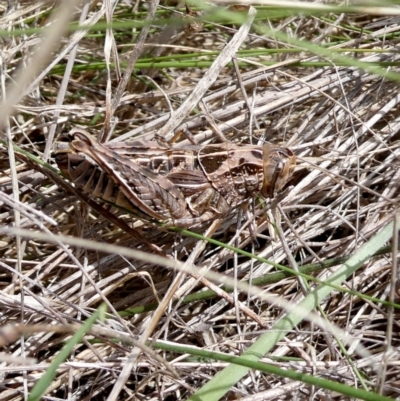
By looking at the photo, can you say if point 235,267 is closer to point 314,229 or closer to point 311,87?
point 314,229

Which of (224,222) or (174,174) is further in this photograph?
(224,222)

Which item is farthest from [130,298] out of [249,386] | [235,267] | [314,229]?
[314,229]

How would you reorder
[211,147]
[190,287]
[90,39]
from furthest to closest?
[90,39]
[211,147]
[190,287]

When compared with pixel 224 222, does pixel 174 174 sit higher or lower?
higher
